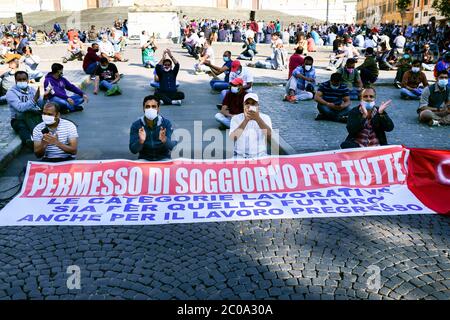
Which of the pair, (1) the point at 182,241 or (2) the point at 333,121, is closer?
(1) the point at 182,241

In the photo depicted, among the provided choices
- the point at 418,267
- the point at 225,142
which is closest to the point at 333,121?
the point at 225,142

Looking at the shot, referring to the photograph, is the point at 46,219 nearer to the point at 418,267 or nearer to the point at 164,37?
the point at 418,267

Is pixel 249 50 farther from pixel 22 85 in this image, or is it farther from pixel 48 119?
pixel 48 119

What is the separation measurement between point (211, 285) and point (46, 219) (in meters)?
2.29

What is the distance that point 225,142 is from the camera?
8.38 m

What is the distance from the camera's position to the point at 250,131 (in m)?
6.64

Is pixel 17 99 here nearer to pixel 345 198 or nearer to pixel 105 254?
pixel 105 254

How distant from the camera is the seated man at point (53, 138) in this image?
630cm

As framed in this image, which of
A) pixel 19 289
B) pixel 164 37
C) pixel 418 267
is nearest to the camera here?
pixel 19 289

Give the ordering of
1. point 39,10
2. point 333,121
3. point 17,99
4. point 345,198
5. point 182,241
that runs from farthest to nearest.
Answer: point 39,10
point 333,121
point 17,99
point 345,198
point 182,241

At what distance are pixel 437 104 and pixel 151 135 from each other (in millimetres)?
6587

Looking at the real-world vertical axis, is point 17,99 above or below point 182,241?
above

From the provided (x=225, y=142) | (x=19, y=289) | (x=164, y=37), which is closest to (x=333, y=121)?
(x=225, y=142)

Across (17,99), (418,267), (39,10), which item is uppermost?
(39,10)
